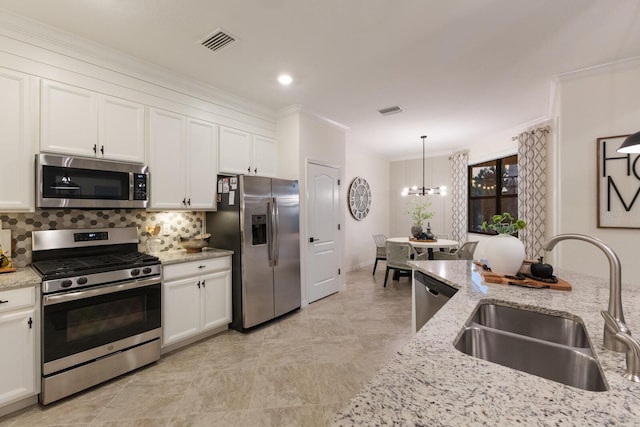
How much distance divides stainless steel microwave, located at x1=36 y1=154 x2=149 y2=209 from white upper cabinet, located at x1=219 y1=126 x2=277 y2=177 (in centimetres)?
93

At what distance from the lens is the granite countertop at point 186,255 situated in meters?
2.66

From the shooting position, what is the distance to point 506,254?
1.78m

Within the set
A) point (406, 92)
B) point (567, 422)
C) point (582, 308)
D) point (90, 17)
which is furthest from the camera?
point (406, 92)

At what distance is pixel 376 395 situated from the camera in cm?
70

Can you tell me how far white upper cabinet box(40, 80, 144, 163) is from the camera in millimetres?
2188

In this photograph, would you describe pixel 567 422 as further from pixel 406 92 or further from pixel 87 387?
pixel 406 92

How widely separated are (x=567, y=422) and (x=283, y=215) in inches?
121

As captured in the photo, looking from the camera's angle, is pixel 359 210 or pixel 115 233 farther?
pixel 359 210

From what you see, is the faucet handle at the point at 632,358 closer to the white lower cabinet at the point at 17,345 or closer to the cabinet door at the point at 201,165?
the white lower cabinet at the point at 17,345

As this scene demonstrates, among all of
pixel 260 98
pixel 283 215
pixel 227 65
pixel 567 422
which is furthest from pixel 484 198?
pixel 567 422

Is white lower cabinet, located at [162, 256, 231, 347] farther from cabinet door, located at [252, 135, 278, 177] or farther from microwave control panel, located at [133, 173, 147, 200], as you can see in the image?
cabinet door, located at [252, 135, 278, 177]

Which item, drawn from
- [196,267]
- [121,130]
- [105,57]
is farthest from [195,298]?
[105,57]

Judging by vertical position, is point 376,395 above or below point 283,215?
below

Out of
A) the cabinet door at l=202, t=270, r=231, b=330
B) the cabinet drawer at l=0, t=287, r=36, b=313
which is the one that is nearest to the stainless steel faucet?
the cabinet door at l=202, t=270, r=231, b=330
